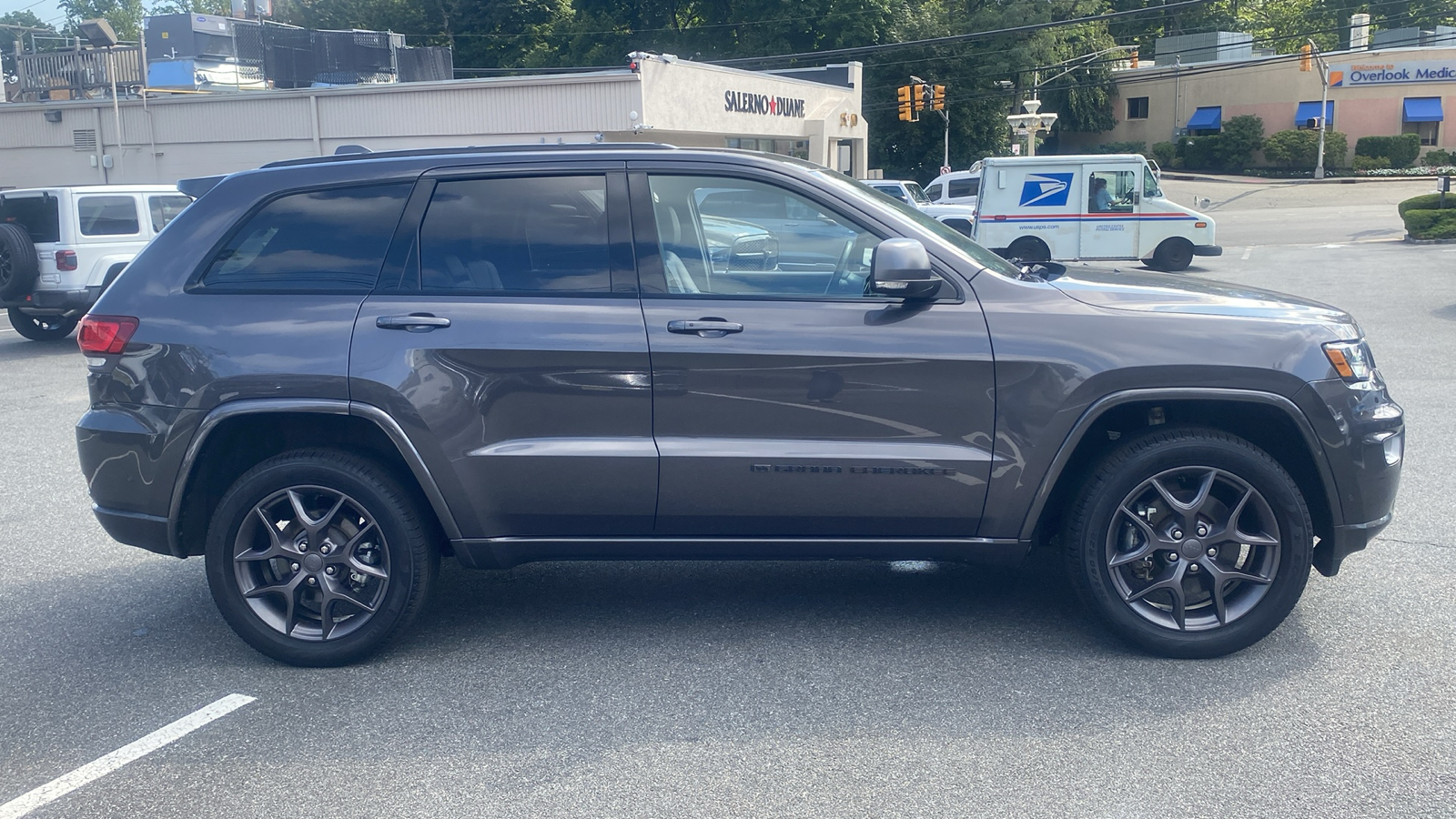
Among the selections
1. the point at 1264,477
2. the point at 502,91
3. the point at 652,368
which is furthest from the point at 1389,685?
the point at 502,91

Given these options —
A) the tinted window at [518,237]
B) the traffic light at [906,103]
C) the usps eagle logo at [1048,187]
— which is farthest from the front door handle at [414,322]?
the traffic light at [906,103]

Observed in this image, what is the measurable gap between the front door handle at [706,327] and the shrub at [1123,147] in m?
62.9

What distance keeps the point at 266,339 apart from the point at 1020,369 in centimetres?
264

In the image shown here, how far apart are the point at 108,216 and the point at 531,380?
1199 cm

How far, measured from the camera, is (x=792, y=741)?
374 centimetres

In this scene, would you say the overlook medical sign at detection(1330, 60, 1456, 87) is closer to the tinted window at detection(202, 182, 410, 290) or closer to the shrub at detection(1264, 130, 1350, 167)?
the shrub at detection(1264, 130, 1350, 167)

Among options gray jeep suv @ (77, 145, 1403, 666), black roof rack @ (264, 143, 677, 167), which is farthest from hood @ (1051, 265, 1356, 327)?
black roof rack @ (264, 143, 677, 167)

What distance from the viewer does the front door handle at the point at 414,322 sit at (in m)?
4.20

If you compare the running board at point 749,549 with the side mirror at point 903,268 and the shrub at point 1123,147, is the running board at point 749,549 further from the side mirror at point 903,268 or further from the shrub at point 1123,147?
the shrub at point 1123,147

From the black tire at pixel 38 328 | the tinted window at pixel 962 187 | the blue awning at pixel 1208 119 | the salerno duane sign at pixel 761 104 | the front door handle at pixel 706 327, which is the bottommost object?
the black tire at pixel 38 328

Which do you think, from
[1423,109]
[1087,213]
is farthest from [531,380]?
[1423,109]

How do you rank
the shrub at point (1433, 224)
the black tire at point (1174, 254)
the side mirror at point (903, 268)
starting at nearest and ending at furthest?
the side mirror at point (903, 268) → the black tire at point (1174, 254) → the shrub at point (1433, 224)

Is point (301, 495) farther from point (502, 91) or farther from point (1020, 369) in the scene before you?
A: point (502, 91)

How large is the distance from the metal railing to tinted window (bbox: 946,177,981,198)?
20.6 metres
